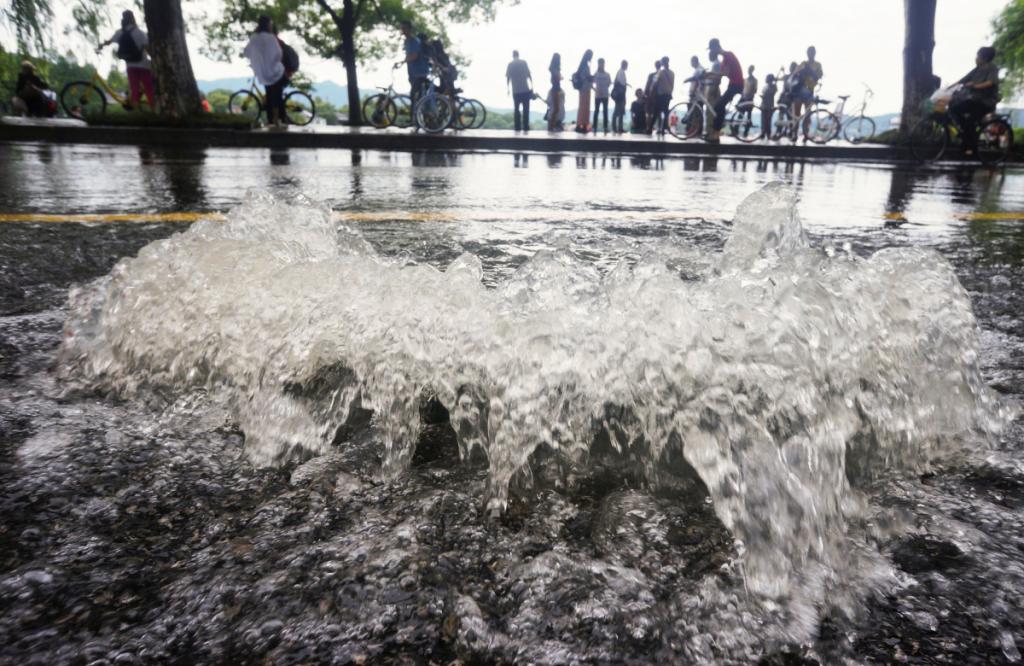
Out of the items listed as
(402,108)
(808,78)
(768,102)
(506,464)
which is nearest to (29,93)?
(402,108)

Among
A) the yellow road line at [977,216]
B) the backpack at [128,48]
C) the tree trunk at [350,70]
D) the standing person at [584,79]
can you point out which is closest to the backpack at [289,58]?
the backpack at [128,48]

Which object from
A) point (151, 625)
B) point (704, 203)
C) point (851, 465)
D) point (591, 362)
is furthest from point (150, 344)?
point (704, 203)

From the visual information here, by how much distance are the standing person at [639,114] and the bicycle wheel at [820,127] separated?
5546 mm

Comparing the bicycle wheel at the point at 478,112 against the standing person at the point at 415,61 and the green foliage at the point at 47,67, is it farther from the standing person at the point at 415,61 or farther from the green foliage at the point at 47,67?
the green foliage at the point at 47,67

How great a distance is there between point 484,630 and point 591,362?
58 centimetres

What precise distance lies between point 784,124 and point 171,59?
13437 mm

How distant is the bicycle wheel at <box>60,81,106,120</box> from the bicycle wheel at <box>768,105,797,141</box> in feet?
53.3

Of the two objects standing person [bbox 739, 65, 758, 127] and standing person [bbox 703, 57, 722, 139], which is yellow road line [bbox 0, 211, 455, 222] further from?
standing person [bbox 739, 65, 758, 127]

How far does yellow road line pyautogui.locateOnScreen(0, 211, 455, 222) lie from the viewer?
3342 mm

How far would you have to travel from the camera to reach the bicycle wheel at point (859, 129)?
16203 mm

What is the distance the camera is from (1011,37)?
105 ft

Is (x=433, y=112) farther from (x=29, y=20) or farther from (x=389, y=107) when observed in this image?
(x=29, y=20)

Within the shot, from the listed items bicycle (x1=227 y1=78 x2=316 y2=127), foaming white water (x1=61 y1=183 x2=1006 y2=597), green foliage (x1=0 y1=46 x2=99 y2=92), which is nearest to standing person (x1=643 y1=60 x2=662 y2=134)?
bicycle (x1=227 y1=78 x2=316 y2=127)

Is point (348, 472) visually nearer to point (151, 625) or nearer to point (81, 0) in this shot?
point (151, 625)
